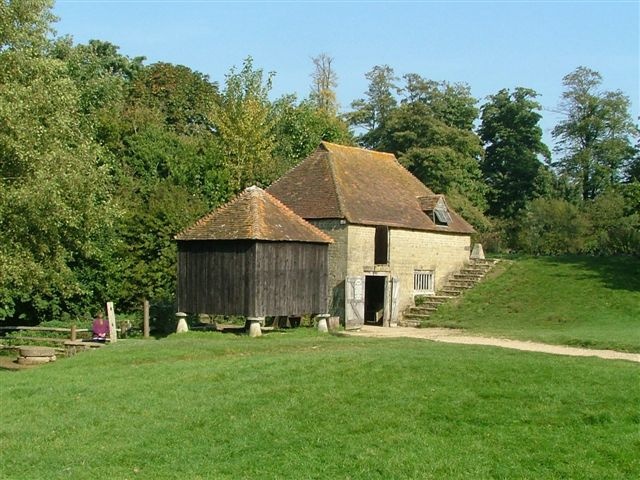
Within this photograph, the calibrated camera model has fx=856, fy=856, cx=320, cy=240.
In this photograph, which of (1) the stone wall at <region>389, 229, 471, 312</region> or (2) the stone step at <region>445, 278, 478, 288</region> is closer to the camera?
(1) the stone wall at <region>389, 229, 471, 312</region>

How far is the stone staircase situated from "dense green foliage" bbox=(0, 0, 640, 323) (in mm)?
7605

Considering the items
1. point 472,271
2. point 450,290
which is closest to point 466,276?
point 472,271

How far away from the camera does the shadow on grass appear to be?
36.9 meters

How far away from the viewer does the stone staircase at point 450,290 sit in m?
36.4

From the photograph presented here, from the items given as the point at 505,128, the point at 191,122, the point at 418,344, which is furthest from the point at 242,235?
the point at 505,128

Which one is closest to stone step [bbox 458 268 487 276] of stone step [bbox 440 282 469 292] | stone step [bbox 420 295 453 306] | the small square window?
stone step [bbox 440 282 469 292]

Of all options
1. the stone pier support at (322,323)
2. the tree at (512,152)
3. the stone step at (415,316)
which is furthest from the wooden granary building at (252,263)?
the tree at (512,152)

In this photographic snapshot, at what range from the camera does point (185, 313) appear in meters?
29.8

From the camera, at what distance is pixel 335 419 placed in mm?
13578

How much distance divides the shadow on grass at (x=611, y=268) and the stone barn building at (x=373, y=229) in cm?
549

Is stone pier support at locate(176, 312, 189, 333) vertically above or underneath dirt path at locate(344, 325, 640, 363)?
above

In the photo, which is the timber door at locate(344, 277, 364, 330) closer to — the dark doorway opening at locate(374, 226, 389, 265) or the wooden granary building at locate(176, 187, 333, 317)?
the dark doorway opening at locate(374, 226, 389, 265)

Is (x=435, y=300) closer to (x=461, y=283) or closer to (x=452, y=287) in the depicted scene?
(x=452, y=287)

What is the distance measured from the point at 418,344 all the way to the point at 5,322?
20.2 m
